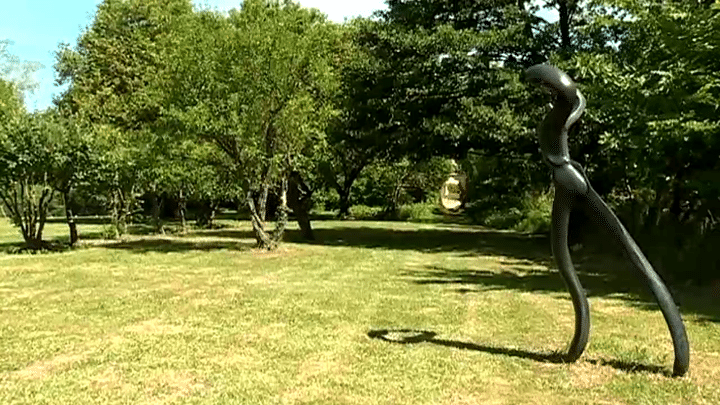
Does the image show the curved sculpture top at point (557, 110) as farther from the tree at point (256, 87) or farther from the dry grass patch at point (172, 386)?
the tree at point (256, 87)

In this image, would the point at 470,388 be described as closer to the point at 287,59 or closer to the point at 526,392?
the point at 526,392

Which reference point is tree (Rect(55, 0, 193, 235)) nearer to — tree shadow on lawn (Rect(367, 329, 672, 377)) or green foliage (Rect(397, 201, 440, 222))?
tree shadow on lawn (Rect(367, 329, 672, 377))

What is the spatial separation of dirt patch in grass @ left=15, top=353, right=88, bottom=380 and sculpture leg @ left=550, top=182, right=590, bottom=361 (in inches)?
171

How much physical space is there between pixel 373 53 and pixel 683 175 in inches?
396

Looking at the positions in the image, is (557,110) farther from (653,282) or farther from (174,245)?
(174,245)

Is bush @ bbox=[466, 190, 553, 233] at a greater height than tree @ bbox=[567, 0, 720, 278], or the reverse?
tree @ bbox=[567, 0, 720, 278]

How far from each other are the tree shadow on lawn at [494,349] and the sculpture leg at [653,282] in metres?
0.21

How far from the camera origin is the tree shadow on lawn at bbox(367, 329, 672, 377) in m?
6.06

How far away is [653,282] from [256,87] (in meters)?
11.6

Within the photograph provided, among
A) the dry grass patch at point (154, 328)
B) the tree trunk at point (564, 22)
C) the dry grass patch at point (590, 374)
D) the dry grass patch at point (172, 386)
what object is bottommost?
the dry grass patch at point (590, 374)

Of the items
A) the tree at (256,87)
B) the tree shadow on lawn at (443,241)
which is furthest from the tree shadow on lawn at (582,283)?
the tree at (256,87)

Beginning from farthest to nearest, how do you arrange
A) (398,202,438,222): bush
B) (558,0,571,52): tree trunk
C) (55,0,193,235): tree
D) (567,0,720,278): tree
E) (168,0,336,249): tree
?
(398,202,438,222): bush
(558,0,571,52): tree trunk
(55,0,193,235): tree
(168,0,336,249): tree
(567,0,720,278): tree

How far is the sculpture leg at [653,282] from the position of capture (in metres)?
5.79

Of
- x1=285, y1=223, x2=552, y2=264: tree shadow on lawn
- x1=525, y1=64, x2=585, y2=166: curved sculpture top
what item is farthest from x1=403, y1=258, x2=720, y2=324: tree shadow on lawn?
x1=525, y1=64, x2=585, y2=166: curved sculpture top
